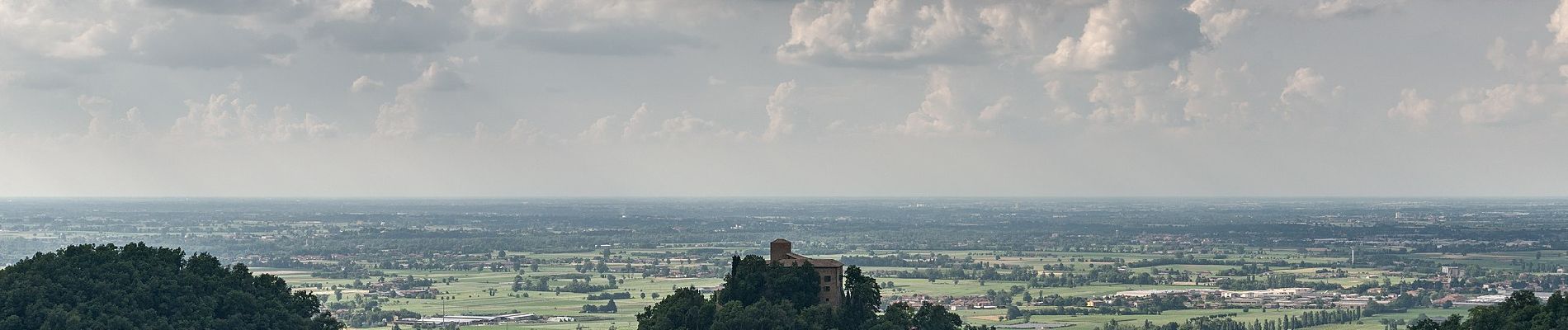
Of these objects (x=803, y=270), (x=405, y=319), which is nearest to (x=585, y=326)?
(x=405, y=319)

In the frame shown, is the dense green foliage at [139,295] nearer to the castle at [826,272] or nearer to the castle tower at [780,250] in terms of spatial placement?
the castle tower at [780,250]

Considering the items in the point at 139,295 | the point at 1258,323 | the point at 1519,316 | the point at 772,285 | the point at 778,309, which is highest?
the point at 772,285

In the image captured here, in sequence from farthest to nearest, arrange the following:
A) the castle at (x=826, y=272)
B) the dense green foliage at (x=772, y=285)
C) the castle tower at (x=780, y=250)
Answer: the castle tower at (x=780, y=250), the castle at (x=826, y=272), the dense green foliage at (x=772, y=285)


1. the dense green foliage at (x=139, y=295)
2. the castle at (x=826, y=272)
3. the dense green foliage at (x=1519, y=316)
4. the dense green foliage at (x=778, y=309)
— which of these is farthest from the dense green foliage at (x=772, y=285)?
the dense green foliage at (x=1519, y=316)

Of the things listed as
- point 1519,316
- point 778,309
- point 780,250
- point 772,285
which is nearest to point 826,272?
point 780,250

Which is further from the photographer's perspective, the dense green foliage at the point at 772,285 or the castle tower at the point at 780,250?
the castle tower at the point at 780,250

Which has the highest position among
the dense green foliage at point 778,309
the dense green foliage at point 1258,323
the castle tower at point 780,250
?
the castle tower at point 780,250

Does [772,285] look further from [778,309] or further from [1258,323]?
[1258,323]
